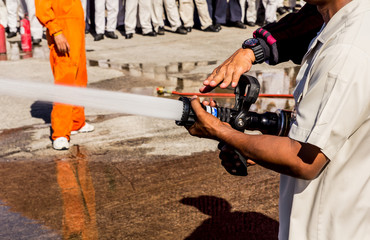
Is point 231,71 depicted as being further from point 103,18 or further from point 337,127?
point 103,18

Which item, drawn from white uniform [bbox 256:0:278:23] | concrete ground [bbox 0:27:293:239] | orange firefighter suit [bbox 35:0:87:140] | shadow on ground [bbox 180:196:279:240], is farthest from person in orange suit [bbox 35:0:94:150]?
white uniform [bbox 256:0:278:23]

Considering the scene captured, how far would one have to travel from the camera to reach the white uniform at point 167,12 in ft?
38.3

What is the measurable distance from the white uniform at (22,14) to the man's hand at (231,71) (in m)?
8.64

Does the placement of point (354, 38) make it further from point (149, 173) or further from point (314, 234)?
point (149, 173)

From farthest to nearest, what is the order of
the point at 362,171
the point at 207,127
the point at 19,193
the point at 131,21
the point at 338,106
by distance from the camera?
the point at 131,21, the point at 19,193, the point at 207,127, the point at 362,171, the point at 338,106

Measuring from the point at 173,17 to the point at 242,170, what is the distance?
10387 millimetres

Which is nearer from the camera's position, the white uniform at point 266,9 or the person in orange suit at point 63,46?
the person in orange suit at point 63,46

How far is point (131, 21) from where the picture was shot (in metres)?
11.3

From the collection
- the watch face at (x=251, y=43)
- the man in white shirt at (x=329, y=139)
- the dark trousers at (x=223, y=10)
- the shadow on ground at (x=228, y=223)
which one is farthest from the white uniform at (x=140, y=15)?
the man in white shirt at (x=329, y=139)

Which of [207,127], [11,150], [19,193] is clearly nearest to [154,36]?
[11,150]

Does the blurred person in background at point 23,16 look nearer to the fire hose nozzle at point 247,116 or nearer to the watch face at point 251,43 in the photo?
the watch face at point 251,43

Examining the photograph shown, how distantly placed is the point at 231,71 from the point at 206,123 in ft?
1.27

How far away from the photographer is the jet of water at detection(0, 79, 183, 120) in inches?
70.6

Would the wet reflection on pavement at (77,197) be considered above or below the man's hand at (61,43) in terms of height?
below
